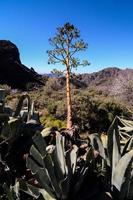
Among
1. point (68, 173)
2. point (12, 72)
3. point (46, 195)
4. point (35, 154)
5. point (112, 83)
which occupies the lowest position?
point (46, 195)

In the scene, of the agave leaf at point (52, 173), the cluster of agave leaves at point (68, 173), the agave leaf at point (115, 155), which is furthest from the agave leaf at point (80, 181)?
the agave leaf at point (115, 155)

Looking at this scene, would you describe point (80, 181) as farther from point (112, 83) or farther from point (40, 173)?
point (112, 83)

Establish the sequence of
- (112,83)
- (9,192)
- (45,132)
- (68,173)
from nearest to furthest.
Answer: (9,192), (68,173), (45,132), (112,83)

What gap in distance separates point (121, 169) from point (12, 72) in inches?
2106

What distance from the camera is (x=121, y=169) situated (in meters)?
2.26

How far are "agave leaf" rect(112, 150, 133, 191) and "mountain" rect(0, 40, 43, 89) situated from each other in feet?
160

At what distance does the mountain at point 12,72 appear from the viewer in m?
52.6

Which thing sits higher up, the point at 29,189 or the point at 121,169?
the point at 121,169

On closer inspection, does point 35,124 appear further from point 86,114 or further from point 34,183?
point 86,114

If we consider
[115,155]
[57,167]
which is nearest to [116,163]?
[115,155]

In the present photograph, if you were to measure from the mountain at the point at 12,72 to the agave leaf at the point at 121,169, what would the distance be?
4863 centimetres

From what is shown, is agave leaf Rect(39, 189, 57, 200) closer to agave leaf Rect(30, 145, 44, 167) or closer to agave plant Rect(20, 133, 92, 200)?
agave plant Rect(20, 133, 92, 200)

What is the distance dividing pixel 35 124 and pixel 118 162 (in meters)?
0.79

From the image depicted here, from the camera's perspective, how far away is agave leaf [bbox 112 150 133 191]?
222 cm
